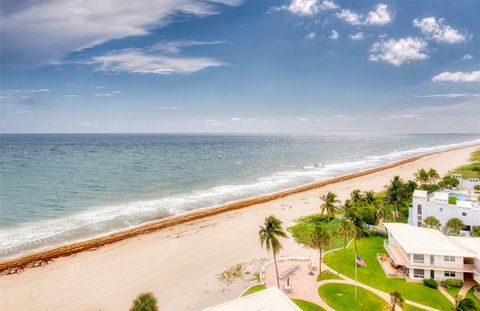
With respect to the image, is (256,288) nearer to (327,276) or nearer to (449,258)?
(327,276)

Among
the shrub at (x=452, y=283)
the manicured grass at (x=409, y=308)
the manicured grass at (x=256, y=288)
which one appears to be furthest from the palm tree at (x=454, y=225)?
the manicured grass at (x=256, y=288)

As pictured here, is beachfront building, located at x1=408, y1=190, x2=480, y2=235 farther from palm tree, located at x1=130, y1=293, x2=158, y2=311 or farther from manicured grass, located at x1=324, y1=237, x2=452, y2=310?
palm tree, located at x1=130, y1=293, x2=158, y2=311

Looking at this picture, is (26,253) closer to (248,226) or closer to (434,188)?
(248,226)

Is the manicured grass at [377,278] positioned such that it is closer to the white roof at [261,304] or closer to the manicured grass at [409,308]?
the manicured grass at [409,308]

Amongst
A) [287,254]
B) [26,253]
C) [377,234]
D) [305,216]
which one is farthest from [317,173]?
[26,253]

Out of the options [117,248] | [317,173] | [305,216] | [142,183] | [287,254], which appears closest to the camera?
[287,254]

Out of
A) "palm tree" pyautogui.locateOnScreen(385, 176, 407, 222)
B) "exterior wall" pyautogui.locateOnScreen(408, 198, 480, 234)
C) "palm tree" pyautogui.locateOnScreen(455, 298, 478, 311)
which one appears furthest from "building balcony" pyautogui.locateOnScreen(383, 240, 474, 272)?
"palm tree" pyautogui.locateOnScreen(385, 176, 407, 222)

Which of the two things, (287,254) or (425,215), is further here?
(425,215)
